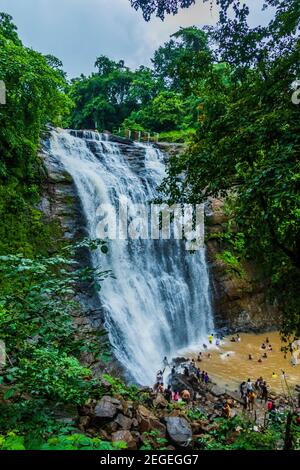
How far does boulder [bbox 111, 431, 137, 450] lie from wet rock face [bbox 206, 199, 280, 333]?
611 inches

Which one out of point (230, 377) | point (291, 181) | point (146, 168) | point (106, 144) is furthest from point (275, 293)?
point (106, 144)

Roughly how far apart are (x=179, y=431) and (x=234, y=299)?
620 inches

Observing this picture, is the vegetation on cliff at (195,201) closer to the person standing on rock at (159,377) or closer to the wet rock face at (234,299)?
the person standing on rock at (159,377)

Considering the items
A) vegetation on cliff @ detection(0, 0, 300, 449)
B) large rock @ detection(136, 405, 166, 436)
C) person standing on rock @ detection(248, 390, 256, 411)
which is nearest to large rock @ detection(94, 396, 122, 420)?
vegetation on cliff @ detection(0, 0, 300, 449)

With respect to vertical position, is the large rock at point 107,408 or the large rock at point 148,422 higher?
the large rock at point 107,408

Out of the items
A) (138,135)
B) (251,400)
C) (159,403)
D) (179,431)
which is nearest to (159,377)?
(251,400)

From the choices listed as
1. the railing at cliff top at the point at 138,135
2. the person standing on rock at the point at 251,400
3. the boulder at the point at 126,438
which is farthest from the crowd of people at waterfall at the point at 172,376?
the railing at cliff top at the point at 138,135

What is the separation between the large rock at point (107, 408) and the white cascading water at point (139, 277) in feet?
22.4

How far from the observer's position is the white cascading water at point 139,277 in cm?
1440

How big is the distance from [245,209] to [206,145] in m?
2.19

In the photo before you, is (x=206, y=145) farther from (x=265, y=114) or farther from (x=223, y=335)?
(x=223, y=335)

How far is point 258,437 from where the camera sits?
5.40 meters

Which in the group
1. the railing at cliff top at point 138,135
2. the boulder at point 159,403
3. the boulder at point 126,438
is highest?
the railing at cliff top at point 138,135

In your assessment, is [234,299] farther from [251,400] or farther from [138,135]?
[138,135]
